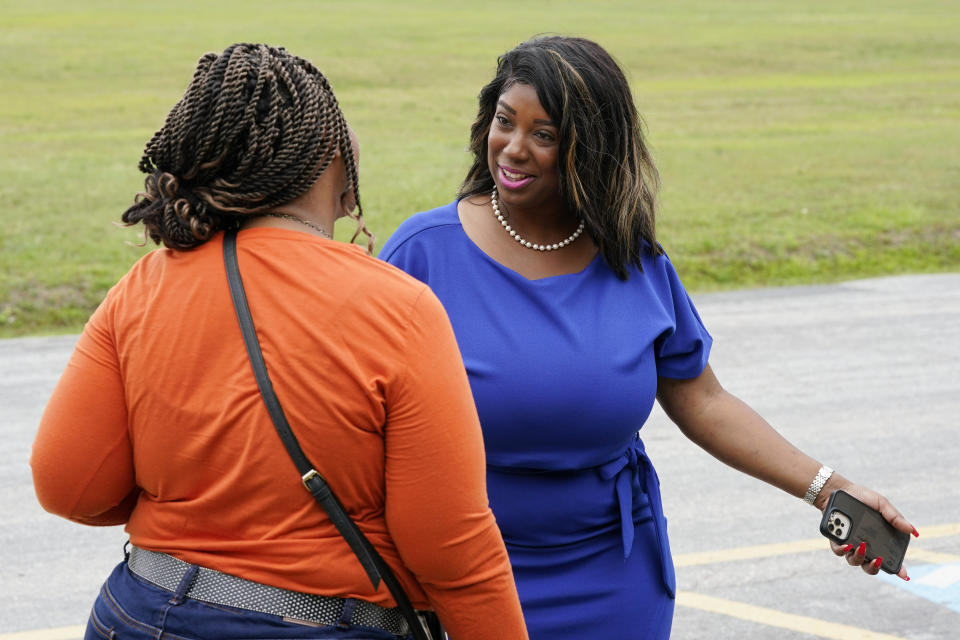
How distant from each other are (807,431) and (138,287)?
5748mm

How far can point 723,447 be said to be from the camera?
299 centimetres

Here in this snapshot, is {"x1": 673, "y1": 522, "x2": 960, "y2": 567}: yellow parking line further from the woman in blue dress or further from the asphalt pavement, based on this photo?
the woman in blue dress

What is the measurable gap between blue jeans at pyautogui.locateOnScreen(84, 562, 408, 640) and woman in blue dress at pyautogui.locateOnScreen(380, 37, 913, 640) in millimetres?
794

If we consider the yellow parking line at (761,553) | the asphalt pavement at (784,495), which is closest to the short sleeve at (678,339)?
the asphalt pavement at (784,495)

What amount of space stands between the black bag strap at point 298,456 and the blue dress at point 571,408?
0.71 metres

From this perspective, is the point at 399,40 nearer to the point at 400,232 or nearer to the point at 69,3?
the point at 69,3

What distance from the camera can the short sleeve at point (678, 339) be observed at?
113 inches

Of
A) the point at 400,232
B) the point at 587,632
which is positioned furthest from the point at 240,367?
the point at 587,632

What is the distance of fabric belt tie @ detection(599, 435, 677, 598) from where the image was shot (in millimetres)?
2791

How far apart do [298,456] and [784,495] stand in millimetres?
4737

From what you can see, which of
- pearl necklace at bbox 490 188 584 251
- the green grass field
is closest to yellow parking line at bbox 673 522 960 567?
the green grass field

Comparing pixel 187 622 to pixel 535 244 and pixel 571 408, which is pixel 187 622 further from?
pixel 535 244

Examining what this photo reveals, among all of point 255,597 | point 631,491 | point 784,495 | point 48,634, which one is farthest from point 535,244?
point 784,495

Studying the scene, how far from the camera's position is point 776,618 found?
4.91m
